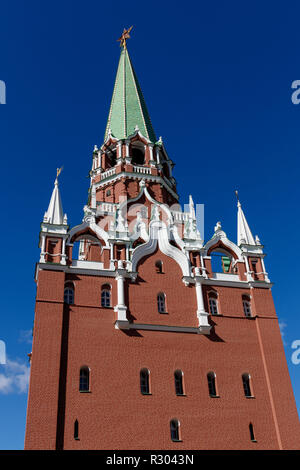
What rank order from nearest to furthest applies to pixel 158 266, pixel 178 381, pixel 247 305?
pixel 178 381, pixel 158 266, pixel 247 305

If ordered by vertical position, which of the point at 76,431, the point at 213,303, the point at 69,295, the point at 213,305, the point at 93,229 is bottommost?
the point at 76,431

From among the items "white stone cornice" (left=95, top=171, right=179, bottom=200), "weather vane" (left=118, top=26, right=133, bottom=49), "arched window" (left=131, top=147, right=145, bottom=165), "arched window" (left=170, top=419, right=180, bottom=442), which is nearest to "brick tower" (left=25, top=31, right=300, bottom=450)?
"arched window" (left=170, top=419, right=180, bottom=442)

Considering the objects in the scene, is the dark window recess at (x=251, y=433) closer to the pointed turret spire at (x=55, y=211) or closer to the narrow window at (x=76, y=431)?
the narrow window at (x=76, y=431)

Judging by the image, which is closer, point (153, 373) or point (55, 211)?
point (153, 373)

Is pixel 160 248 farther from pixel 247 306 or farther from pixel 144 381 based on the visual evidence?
pixel 144 381

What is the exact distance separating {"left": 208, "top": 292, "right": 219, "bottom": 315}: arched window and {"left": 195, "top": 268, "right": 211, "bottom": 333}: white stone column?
867 mm

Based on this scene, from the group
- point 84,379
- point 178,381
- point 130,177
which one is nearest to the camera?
point 84,379

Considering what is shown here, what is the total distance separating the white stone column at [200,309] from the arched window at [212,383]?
95.8 inches

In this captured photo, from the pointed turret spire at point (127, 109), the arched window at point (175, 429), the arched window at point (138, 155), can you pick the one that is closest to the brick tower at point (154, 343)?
the arched window at point (175, 429)

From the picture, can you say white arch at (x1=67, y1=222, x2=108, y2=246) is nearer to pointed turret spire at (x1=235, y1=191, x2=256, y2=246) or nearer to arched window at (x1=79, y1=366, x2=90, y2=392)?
arched window at (x1=79, y1=366, x2=90, y2=392)

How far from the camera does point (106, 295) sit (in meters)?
27.3

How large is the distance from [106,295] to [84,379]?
4.97 metres

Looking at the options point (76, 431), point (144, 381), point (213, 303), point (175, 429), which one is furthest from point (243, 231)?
point (76, 431)

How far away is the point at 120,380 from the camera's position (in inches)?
962
